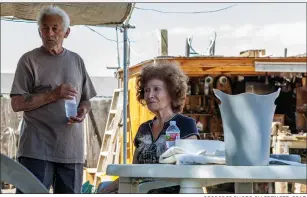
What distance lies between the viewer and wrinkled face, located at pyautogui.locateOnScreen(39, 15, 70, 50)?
4.27 meters

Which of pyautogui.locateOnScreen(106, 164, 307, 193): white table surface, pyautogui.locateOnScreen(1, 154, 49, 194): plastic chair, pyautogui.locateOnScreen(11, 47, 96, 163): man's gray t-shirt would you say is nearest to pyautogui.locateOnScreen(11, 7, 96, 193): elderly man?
pyautogui.locateOnScreen(11, 47, 96, 163): man's gray t-shirt

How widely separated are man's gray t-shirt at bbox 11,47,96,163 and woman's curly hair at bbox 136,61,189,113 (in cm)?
47

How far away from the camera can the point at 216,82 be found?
12.5 metres

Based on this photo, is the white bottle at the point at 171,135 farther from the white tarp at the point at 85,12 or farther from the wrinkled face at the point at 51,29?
the white tarp at the point at 85,12

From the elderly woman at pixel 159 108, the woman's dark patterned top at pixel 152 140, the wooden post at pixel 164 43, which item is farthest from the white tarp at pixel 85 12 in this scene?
the wooden post at pixel 164 43

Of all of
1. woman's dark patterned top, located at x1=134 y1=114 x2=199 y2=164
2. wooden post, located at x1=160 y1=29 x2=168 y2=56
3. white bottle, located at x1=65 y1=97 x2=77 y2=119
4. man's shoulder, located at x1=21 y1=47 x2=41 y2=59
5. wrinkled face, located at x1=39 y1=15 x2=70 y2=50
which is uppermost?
wooden post, located at x1=160 y1=29 x2=168 y2=56

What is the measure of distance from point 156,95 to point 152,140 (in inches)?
13.1

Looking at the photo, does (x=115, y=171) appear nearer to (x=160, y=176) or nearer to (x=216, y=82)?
(x=160, y=176)

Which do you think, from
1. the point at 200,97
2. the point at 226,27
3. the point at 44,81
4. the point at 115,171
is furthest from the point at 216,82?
the point at 115,171

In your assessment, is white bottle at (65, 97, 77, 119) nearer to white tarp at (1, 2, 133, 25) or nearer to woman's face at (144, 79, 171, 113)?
woman's face at (144, 79, 171, 113)

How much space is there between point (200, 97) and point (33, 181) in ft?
Result: 35.4

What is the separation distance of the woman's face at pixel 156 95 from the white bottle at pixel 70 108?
426 mm

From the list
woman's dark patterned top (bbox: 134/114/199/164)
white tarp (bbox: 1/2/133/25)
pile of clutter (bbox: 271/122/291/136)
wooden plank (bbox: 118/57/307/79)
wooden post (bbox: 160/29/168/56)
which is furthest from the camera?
wooden post (bbox: 160/29/168/56)

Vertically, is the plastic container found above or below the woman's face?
below
